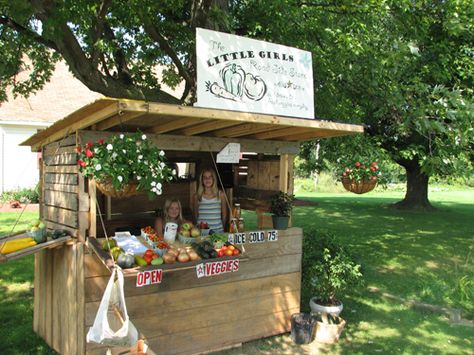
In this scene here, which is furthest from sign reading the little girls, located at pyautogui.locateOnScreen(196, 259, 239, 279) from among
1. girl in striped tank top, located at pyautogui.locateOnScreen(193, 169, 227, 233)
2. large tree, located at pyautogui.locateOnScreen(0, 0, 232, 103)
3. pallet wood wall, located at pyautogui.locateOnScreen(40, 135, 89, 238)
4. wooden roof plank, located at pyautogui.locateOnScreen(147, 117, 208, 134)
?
large tree, located at pyautogui.locateOnScreen(0, 0, 232, 103)

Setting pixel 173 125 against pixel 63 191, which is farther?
pixel 63 191

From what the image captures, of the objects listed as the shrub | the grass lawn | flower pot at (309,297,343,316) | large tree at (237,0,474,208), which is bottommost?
the grass lawn

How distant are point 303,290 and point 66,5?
17.8ft

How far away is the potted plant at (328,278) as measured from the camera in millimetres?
5312

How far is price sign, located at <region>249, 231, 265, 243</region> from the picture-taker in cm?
504

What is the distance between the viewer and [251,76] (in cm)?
423

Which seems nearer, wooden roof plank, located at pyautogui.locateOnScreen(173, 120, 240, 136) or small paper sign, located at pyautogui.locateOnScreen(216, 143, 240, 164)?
wooden roof plank, located at pyautogui.locateOnScreen(173, 120, 240, 136)

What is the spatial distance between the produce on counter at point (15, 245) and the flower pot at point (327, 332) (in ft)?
11.4

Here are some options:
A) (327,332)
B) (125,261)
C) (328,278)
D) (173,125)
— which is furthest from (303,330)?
(173,125)

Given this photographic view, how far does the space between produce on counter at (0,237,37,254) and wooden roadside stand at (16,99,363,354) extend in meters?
0.30

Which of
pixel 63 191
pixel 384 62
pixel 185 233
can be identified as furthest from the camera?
pixel 384 62

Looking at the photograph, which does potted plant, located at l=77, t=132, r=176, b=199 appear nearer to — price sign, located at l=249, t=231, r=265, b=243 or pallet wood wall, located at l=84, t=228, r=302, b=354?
pallet wood wall, located at l=84, t=228, r=302, b=354

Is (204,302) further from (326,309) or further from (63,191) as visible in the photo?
(63,191)

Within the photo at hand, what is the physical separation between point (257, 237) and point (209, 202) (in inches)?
37.5
